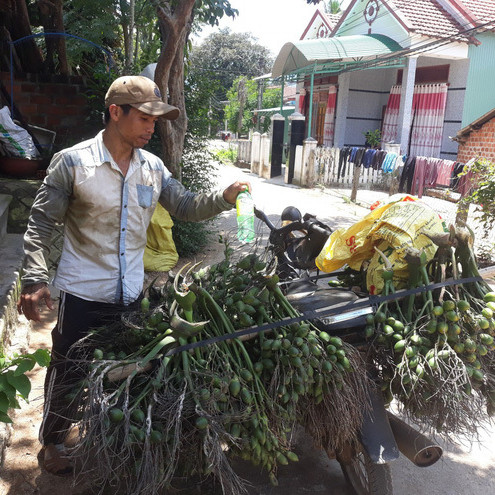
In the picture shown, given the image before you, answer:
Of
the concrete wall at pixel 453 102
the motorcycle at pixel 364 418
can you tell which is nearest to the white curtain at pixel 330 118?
the concrete wall at pixel 453 102

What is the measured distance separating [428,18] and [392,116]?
2743 millimetres

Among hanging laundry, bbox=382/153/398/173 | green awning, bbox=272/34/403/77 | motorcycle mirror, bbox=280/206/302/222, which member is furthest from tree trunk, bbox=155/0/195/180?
green awning, bbox=272/34/403/77

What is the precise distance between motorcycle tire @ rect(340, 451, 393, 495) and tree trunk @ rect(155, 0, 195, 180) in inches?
159

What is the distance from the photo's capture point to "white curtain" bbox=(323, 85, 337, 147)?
17.9 meters

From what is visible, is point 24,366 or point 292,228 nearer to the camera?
point 24,366

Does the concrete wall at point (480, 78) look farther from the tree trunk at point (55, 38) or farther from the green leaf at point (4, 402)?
the green leaf at point (4, 402)

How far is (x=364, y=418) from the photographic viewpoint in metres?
2.29

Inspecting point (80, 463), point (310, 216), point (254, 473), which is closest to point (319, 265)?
point (310, 216)

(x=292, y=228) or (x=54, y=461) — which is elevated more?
(x=292, y=228)

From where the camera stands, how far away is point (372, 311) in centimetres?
234

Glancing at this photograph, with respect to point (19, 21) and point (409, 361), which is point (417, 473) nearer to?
point (409, 361)

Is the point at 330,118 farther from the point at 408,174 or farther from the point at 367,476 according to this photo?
the point at 367,476

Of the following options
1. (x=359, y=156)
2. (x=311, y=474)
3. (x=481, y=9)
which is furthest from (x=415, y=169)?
(x=311, y=474)

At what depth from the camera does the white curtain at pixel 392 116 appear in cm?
1577
